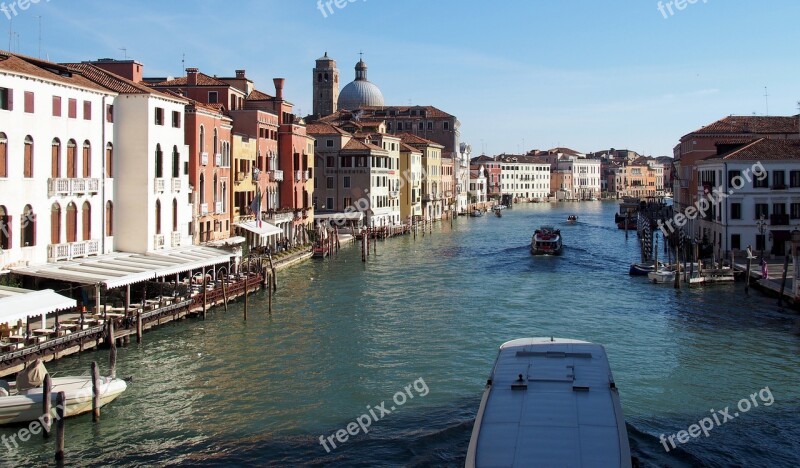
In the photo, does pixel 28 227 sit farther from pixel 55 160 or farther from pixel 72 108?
pixel 72 108

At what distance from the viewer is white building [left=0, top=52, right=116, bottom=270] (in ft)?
57.8

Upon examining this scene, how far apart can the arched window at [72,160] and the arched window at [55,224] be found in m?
0.95

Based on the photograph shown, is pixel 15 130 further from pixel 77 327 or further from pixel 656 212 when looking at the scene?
pixel 656 212

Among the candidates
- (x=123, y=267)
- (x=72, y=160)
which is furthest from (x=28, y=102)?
(x=123, y=267)

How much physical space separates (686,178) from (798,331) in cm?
2612

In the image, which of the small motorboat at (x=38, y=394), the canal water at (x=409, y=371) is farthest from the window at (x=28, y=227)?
the small motorboat at (x=38, y=394)

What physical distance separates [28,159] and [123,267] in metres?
3.10

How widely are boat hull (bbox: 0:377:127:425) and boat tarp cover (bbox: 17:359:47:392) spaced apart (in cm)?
15

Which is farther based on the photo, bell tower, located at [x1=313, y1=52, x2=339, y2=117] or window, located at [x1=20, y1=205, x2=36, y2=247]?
bell tower, located at [x1=313, y1=52, x2=339, y2=117]

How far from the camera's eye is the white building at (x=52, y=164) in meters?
17.6

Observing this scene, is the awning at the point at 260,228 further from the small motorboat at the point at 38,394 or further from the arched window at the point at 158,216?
the small motorboat at the point at 38,394

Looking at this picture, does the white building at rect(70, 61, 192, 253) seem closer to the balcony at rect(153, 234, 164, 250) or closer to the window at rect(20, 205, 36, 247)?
the balcony at rect(153, 234, 164, 250)

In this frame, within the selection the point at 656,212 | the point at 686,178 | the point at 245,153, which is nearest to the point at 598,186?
the point at 656,212

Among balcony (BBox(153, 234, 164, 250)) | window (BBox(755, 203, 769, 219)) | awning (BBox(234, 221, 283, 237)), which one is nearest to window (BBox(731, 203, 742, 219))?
window (BBox(755, 203, 769, 219))
